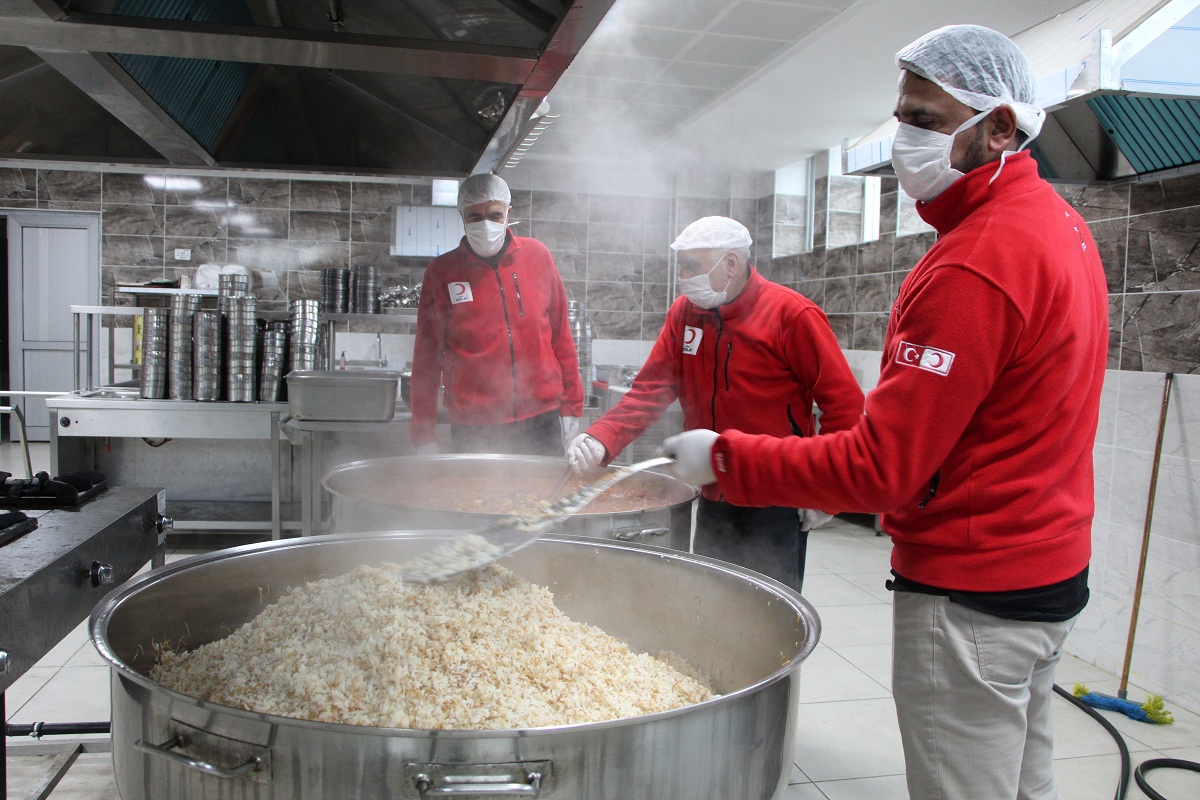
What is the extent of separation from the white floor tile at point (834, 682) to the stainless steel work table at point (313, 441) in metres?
2.23

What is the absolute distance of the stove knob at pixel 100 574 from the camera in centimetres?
162

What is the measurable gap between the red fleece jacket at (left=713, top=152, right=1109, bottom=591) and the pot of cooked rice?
24 cm

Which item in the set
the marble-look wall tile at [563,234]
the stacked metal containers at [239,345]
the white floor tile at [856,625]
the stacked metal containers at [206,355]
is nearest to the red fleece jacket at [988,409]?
the white floor tile at [856,625]

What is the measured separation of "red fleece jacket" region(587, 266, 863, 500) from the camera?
7.00 feet

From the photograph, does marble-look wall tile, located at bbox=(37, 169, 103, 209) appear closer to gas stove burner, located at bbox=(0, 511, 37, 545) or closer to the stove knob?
gas stove burner, located at bbox=(0, 511, 37, 545)

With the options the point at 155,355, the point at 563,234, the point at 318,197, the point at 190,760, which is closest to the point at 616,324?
the point at 563,234

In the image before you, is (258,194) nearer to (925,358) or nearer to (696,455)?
(696,455)

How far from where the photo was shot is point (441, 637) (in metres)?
1.23

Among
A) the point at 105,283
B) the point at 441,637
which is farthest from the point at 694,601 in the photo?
the point at 105,283

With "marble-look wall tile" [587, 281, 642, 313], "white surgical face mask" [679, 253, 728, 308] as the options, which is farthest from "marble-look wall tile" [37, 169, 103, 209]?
"white surgical face mask" [679, 253, 728, 308]

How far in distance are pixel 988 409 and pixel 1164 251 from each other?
2634 mm

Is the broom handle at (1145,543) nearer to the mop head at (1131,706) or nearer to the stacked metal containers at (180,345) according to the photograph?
the mop head at (1131,706)

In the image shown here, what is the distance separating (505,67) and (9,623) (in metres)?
1.23

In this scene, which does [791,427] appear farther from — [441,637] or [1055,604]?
[441,637]
